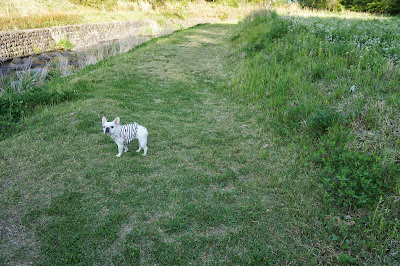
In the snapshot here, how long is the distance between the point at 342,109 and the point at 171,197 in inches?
137

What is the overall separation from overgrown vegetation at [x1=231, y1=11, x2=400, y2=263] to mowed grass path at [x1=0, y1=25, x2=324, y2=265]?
1.36ft

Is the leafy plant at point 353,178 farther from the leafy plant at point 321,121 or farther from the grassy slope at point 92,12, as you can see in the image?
the grassy slope at point 92,12

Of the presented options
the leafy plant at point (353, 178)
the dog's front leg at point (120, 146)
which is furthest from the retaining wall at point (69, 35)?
the leafy plant at point (353, 178)

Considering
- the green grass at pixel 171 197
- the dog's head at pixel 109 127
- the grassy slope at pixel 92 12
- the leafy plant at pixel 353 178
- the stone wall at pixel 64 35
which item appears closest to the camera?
the green grass at pixel 171 197

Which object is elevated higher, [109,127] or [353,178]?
[109,127]

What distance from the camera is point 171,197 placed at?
3602mm

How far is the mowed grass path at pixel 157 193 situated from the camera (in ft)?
9.14

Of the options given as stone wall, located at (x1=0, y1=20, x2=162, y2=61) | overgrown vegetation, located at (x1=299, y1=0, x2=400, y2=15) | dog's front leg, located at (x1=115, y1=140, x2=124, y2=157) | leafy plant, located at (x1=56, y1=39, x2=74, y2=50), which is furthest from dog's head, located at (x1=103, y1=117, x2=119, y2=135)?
overgrown vegetation, located at (x1=299, y1=0, x2=400, y2=15)

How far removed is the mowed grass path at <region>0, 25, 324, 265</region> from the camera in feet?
9.14

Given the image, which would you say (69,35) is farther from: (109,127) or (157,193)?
(157,193)

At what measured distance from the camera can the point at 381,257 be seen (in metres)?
2.55

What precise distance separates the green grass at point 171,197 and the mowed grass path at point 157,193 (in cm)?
1

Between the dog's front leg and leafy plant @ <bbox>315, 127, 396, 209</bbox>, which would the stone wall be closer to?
the dog's front leg

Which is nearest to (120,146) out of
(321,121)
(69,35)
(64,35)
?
(321,121)
